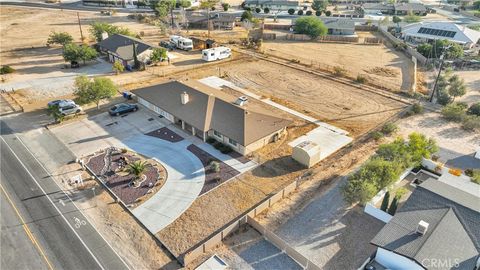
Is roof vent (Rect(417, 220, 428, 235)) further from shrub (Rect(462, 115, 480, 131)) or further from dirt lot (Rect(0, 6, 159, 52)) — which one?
dirt lot (Rect(0, 6, 159, 52))

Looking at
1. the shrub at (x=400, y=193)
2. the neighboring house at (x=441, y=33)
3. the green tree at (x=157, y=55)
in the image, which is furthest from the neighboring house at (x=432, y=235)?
the neighboring house at (x=441, y=33)

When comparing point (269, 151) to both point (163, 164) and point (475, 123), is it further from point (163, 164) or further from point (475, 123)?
point (475, 123)

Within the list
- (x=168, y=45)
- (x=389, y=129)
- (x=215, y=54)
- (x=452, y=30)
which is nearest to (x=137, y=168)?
(x=389, y=129)

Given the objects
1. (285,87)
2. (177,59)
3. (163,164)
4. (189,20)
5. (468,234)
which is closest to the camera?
(468,234)

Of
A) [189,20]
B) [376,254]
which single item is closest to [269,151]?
[376,254]

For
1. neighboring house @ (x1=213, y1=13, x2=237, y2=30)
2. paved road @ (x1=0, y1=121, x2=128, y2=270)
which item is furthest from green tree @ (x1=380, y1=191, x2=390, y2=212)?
neighboring house @ (x1=213, y1=13, x2=237, y2=30)
